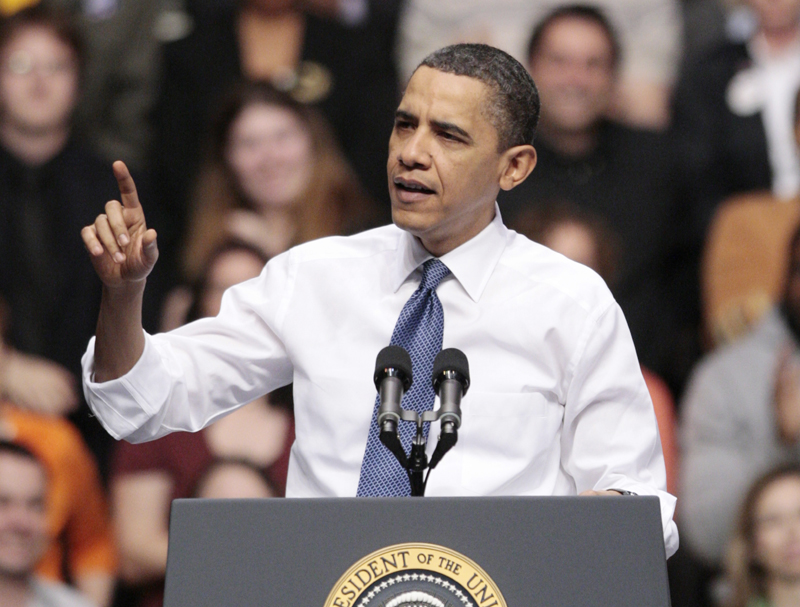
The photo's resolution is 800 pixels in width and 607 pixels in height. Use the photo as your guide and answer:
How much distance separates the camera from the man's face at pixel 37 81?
4.38 metres

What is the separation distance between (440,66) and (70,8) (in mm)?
3110

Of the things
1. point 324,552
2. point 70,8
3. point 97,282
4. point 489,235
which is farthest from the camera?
point 70,8

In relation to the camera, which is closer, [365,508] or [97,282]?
[365,508]

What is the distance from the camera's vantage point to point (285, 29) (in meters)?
4.48

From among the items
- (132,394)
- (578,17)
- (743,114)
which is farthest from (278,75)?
(132,394)

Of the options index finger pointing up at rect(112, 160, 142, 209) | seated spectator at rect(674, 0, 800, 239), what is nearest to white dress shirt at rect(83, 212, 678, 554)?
index finger pointing up at rect(112, 160, 142, 209)

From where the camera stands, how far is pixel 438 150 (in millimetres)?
1824

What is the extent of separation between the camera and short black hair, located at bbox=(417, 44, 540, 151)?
186 centimetres

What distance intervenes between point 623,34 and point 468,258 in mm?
2751

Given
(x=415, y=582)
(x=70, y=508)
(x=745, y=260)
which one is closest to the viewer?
(x=415, y=582)

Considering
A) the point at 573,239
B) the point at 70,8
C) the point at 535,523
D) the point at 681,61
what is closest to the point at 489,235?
the point at 535,523

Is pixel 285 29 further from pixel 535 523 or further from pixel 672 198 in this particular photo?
pixel 535 523

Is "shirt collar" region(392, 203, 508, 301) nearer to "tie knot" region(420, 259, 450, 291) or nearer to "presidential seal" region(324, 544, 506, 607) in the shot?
"tie knot" region(420, 259, 450, 291)

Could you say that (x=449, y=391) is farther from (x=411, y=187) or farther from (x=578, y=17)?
(x=578, y=17)
